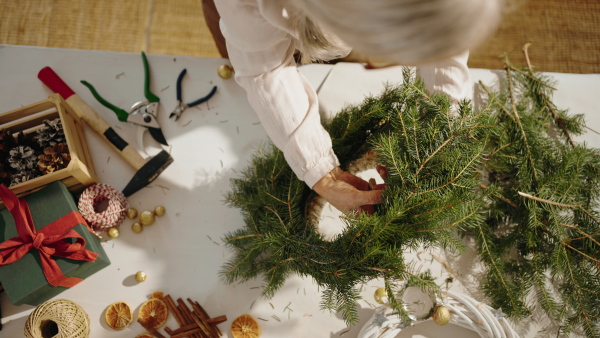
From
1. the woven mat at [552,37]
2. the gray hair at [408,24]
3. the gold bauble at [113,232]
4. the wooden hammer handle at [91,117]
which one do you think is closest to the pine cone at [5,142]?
the wooden hammer handle at [91,117]

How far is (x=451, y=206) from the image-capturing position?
726 millimetres

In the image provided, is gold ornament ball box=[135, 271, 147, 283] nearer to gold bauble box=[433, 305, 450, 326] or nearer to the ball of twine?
the ball of twine

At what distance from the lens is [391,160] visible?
77cm

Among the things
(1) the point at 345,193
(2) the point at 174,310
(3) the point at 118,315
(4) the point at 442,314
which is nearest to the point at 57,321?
(3) the point at 118,315

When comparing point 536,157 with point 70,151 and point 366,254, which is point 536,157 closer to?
point 366,254

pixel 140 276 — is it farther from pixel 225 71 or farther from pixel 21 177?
pixel 225 71

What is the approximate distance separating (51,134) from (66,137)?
0.05 m

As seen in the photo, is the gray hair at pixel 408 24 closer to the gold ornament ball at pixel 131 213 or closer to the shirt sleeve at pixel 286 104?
the shirt sleeve at pixel 286 104

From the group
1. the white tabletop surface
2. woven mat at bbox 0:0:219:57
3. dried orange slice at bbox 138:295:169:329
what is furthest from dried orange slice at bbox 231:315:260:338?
woven mat at bbox 0:0:219:57

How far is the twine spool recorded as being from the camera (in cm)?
99

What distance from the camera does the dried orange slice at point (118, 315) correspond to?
3.21 feet

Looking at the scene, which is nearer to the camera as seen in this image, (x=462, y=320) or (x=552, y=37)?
(x=462, y=320)

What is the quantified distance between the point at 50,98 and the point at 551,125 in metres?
1.19

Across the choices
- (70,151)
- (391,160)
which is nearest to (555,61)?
(391,160)
